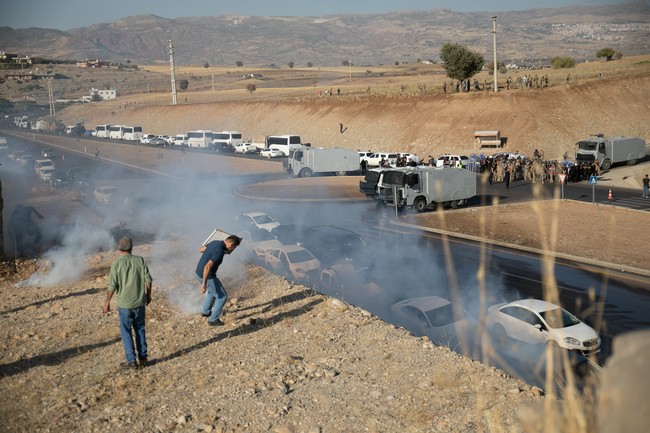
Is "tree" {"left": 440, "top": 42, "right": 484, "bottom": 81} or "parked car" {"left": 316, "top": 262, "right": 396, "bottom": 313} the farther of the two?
"tree" {"left": 440, "top": 42, "right": 484, "bottom": 81}

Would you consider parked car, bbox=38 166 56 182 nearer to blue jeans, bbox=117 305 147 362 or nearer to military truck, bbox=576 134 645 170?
military truck, bbox=576 134 645 170

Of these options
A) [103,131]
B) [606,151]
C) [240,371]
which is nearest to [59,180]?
[240,371]

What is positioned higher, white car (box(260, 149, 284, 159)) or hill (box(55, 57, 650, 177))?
hill (box(55, 57, 650, 177))

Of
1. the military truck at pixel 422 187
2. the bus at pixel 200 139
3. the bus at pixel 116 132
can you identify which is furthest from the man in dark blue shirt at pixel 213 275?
the bus at pixel 116 132

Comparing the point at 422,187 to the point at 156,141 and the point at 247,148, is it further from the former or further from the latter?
the point at 156,141

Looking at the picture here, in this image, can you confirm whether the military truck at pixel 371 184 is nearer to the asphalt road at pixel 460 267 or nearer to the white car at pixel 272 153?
the asphalt road at pixel 460 267

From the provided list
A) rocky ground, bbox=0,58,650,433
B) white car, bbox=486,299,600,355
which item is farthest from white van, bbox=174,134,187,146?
white car, bbox=486,299,600,355

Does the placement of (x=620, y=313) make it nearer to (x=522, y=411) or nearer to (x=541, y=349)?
(x=541, y=349)

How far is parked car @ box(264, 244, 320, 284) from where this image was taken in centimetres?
1747

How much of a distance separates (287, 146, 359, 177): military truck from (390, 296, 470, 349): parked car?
30.7 meters

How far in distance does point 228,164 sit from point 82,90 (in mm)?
131722

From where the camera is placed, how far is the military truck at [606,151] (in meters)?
41.9

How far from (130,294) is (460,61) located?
62.4 meters

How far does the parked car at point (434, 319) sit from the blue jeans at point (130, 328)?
5932 millimetres
